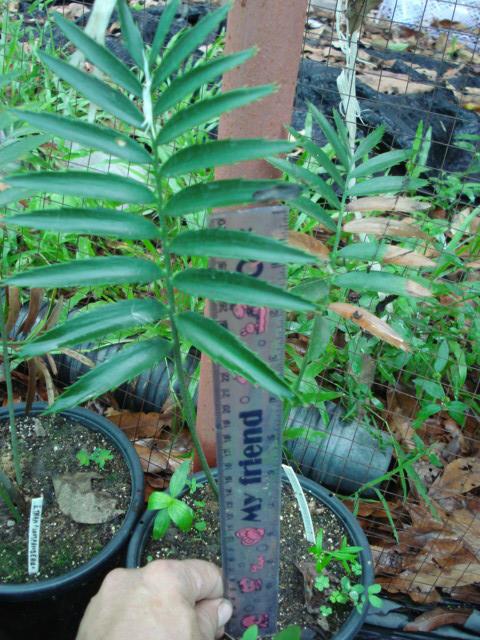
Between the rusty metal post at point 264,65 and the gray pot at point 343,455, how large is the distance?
0.68 m

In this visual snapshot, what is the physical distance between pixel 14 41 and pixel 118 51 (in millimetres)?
829

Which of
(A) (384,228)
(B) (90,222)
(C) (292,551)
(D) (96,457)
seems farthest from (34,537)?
(A) (384,228)

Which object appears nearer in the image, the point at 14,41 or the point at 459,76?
the point at 14,41

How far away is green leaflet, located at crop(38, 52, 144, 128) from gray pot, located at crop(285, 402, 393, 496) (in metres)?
0.94

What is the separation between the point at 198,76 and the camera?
0.67m

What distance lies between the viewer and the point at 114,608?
84 cm

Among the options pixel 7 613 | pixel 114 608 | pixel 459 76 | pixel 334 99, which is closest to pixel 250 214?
pixel 114 608

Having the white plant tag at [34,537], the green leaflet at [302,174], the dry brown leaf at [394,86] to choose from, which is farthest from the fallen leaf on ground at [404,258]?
the dry brown leaf at [394,86]

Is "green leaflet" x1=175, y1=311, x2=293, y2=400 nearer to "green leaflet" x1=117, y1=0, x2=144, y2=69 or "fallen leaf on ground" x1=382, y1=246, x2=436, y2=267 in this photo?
"green leaflet" x1=117, y1=0, x2=144, y2=69

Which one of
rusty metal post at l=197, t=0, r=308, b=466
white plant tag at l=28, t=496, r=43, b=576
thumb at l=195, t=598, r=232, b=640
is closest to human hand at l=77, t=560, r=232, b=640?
thumb at l=195, t=598, r=232, b=640

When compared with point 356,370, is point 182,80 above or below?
above

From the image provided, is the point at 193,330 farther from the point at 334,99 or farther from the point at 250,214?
the point at 334,99

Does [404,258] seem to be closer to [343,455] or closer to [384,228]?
[384,228]

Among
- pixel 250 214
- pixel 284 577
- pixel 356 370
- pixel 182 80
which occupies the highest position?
pixel 182 80
